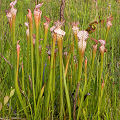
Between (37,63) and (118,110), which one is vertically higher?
(37,63)

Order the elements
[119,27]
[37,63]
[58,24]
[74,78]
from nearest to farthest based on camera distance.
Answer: [58,24] → [37,63] → [74,78] → [119,27]

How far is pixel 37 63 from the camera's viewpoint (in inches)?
36.7

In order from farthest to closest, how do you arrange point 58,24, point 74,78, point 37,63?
1. point 74,78
2. point 37,63
3. point 58,24

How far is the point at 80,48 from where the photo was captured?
84 cm

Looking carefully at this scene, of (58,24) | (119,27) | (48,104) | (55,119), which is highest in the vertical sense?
(58,24)

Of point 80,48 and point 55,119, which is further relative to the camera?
point 55,119

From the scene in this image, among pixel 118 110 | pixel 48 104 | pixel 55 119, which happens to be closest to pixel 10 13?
pixel 48 104

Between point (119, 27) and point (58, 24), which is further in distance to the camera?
point (119, 27)

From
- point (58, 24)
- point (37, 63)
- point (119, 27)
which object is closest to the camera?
point (58, 24)

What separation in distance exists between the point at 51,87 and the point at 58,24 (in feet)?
0.99

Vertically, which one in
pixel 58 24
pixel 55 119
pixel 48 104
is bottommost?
pixel 55 119

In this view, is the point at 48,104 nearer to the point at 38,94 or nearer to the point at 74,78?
the point at 38,94

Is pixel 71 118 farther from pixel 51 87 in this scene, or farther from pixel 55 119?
pixel 51 87

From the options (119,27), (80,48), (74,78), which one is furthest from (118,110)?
(119,27)
